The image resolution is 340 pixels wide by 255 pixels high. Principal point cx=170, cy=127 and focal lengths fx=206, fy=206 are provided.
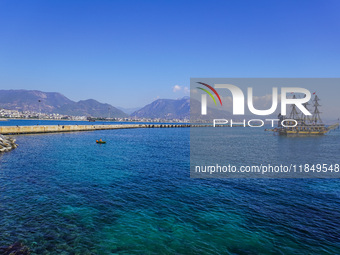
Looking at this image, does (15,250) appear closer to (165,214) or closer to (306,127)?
(165,214)

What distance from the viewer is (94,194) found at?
72.6ft

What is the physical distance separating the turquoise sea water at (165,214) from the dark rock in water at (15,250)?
0.42 meters

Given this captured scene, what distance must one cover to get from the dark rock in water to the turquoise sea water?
1.39 ft

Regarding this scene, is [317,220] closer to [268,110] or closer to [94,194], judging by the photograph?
[94,194]

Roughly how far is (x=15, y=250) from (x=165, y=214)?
10415mm

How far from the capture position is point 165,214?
17.9 m

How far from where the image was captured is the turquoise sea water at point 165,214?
13.4m

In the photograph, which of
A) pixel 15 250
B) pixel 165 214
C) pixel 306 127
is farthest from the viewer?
pixel 306 127

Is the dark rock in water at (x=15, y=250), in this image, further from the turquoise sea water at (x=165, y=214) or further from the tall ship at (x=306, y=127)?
the tall ship at (x=306, y=127)

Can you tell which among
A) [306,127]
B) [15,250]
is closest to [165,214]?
[15,250]

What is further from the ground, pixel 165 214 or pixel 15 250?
pixel 15 250

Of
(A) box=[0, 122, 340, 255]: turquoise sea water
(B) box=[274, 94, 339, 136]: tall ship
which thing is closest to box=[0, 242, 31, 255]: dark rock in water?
(A) box=[0, 122, 340, 255]: turquoise sea water

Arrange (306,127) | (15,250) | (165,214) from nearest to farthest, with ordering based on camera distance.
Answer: (15,250) < (165,214) < (306,127)

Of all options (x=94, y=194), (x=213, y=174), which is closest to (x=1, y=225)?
(x=94, y=194)
